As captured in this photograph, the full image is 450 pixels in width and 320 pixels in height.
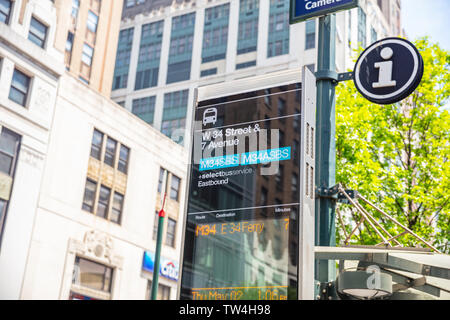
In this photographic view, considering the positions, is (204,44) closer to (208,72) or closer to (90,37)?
(208,72)

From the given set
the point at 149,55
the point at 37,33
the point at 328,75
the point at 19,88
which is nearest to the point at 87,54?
the point at 37,33

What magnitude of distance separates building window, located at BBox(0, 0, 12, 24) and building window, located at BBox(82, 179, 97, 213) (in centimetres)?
983

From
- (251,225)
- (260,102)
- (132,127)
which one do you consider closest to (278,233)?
(251,225)

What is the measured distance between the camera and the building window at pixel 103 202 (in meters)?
33.7

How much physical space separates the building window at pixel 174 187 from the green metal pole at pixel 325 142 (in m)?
31.7

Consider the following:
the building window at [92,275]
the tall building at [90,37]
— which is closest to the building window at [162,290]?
the building window at [92,275]

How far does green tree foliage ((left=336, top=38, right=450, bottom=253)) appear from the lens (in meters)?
17.3

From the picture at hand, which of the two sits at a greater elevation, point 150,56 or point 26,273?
point 150,56

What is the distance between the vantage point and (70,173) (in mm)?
31734

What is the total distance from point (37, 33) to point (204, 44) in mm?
37693

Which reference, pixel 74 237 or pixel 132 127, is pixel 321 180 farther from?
pixel 132 127

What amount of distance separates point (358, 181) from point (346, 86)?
15.8 ft

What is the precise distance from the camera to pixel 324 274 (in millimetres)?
7816

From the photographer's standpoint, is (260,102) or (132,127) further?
(132,127)
